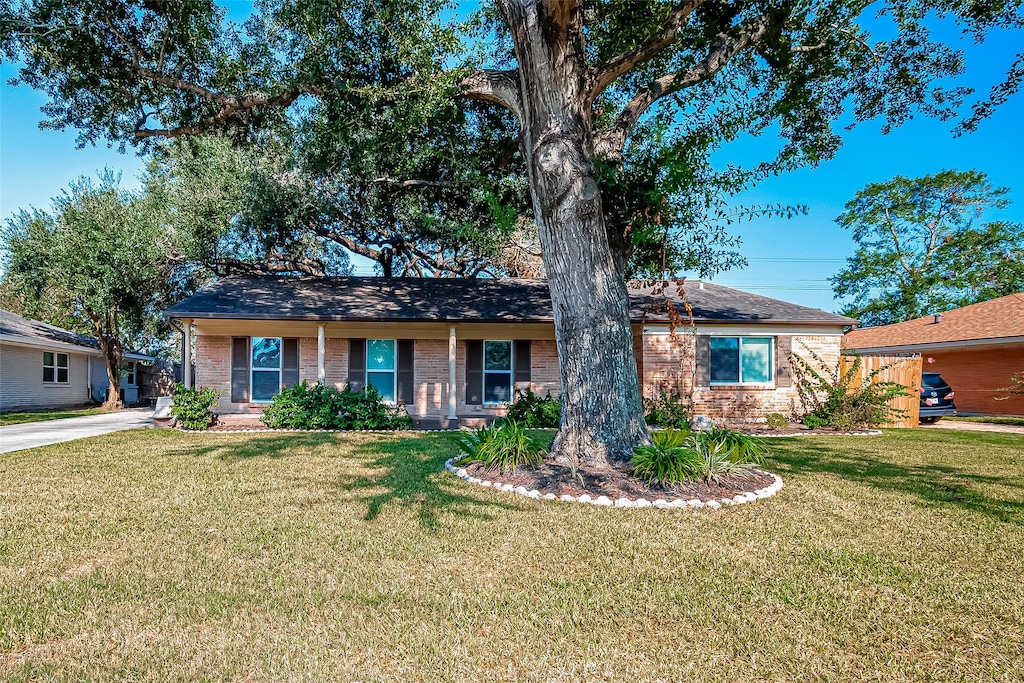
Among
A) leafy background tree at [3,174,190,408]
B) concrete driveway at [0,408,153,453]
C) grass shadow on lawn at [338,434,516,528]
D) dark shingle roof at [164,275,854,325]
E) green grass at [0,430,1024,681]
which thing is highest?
leafy background tree at [3,174,190,408]

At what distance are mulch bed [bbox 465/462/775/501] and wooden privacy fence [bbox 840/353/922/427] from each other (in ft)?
28.1

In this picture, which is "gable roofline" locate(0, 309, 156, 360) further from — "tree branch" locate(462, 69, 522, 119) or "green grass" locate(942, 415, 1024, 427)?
"green grass" locate(942, 415, 1024, 427)

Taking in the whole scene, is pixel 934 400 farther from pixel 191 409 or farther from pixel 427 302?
pixel 191 409

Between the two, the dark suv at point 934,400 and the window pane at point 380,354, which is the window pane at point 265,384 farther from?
the dark suv at point 934,400

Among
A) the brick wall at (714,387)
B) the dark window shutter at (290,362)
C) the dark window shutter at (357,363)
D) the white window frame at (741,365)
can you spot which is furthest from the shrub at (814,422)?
the dark window shutter at (290,362)

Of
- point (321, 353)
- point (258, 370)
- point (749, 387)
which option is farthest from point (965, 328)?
point (258, 370)

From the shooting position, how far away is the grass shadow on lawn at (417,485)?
520 centimetres

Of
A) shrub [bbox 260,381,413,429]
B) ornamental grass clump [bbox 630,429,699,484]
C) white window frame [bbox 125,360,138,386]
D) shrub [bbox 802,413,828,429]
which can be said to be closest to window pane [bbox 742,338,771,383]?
shrub [bbox 802,413,828,429]

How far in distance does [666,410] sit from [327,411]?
7897 millimetres

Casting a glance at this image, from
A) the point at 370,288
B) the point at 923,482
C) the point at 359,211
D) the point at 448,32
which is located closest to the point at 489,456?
the point at 923,482

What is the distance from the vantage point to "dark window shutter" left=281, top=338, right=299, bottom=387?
541 inches

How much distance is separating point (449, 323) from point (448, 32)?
21.7 ft

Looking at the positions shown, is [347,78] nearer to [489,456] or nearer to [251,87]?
[251,87]

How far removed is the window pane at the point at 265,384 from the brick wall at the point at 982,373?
64.6 ft
